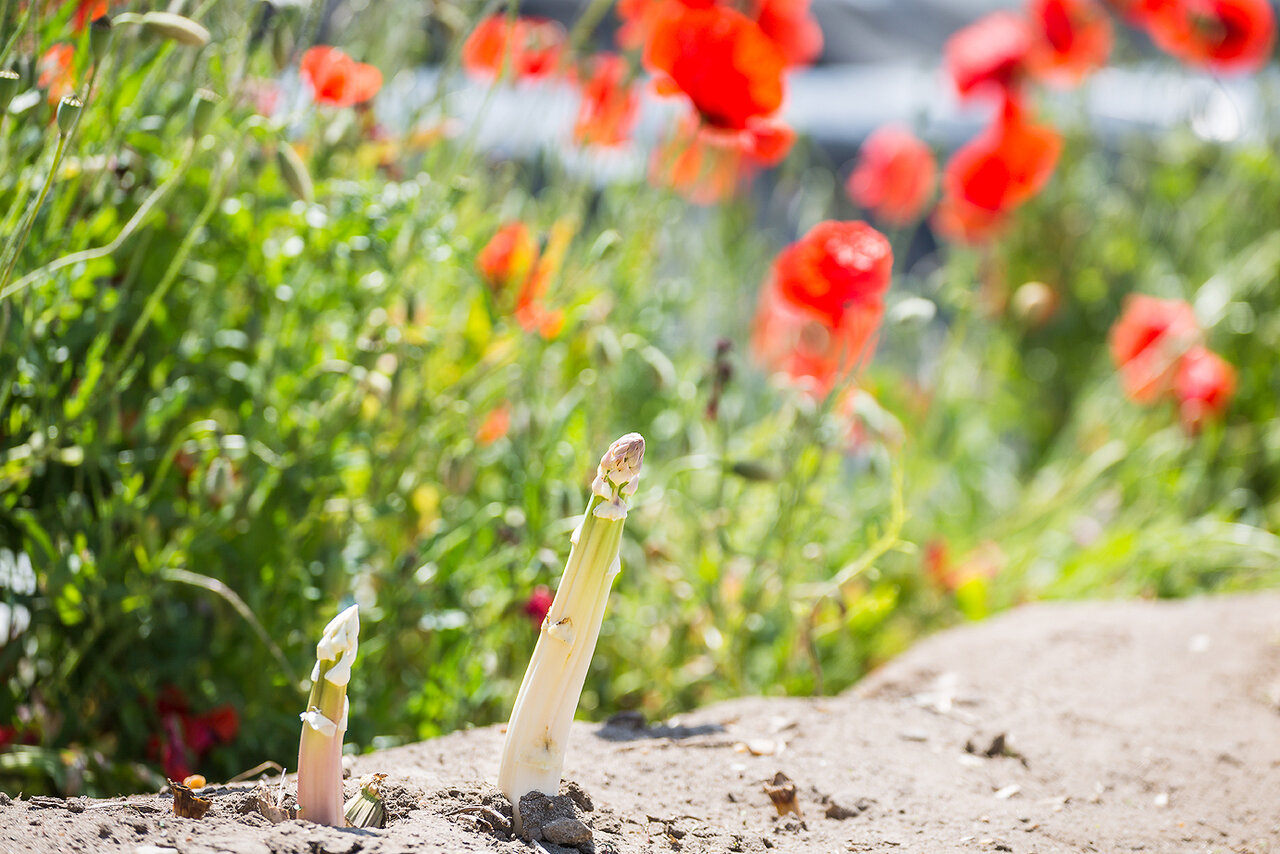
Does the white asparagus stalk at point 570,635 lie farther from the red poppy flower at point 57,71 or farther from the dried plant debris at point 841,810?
the red poppy flower at point 57,71

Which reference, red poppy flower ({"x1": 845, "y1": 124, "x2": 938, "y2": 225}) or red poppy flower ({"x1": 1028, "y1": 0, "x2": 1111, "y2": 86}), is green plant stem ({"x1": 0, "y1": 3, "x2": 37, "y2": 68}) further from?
red poppy flower ({"x1": 1028, "y1": 0, "x2": 1111, "y2": 86})

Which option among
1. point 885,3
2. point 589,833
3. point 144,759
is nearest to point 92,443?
point 144,759

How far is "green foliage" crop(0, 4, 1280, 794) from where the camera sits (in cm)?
125

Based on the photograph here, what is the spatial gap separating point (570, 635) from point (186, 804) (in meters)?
0.34

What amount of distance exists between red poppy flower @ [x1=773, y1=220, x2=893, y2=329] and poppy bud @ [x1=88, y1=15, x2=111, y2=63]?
910 millimetres

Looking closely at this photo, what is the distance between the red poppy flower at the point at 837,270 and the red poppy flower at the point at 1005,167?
1092 millimetres

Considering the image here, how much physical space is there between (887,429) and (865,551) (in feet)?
0.85

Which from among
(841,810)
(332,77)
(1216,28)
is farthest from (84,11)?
(1216,28)

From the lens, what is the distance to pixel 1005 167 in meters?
2.52

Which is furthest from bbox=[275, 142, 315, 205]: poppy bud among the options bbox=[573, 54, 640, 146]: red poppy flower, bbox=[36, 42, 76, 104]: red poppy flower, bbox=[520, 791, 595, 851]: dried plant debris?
bbox=[520, 791, 595, 851]: dried plant debris

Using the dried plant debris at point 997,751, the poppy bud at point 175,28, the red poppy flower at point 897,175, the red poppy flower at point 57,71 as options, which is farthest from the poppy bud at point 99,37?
the red poppy flower at point 897,175

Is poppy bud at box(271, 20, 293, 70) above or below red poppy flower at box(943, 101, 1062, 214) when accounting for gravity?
below

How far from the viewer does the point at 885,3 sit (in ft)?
18.1

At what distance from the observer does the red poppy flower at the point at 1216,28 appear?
250 cm
